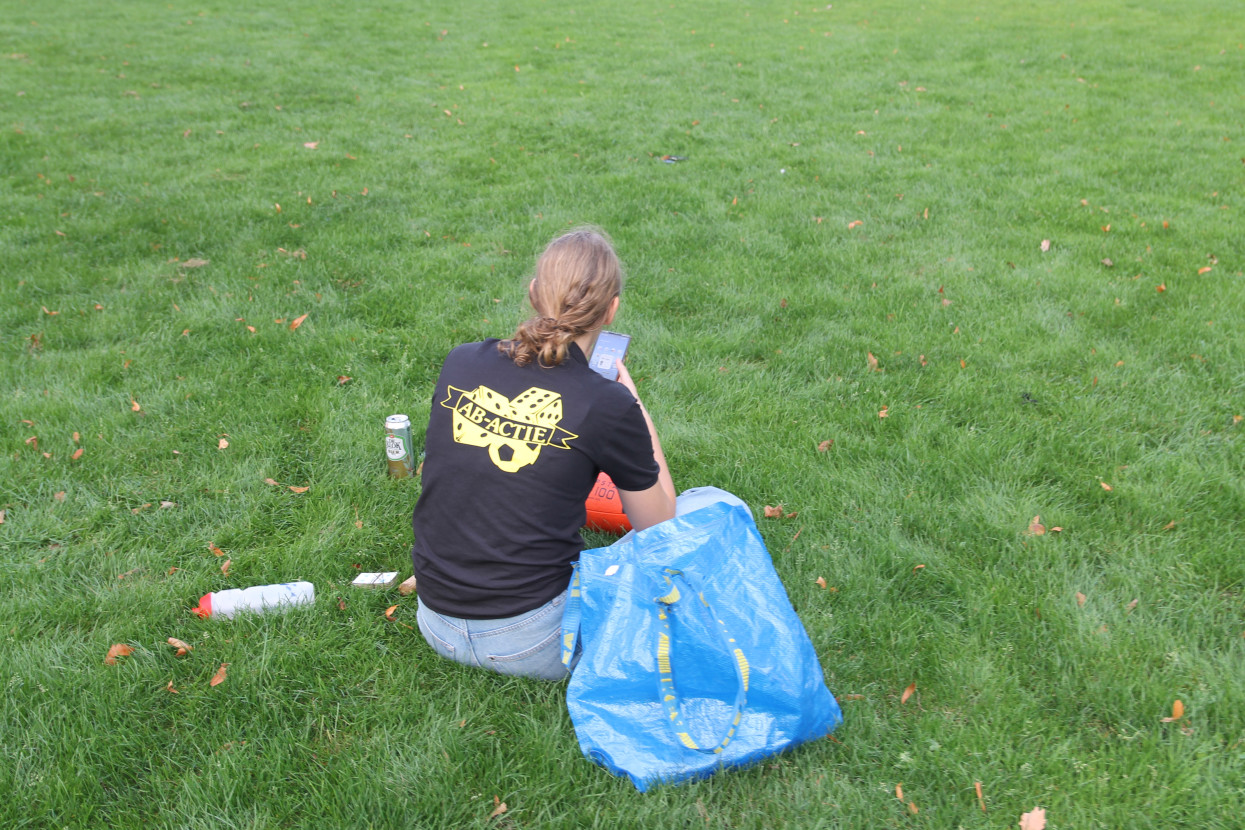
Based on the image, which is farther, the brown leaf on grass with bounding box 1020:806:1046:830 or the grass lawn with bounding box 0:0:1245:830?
the grass lawn with bounding box 0:0:1245:830

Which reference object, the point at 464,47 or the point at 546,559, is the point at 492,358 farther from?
the point at 464,47

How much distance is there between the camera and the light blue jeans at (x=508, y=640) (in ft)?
8.82

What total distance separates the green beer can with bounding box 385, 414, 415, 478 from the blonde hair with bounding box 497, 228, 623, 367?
1365 millimetres

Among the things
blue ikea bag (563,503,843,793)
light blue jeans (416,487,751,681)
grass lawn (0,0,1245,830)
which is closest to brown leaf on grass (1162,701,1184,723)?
grass lawn (0,0,1245,830)

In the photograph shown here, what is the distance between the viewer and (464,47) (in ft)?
43.9

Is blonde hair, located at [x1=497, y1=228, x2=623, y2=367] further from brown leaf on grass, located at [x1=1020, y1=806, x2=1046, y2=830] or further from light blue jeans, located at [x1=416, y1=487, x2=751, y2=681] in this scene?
brown leaf on grass, located at [x1=1020, y1=806, x2=1046, y2=830]

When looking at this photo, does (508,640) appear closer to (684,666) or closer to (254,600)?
(684,666)

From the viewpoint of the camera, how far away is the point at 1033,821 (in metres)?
2.35

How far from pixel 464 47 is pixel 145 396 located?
10.5 meters

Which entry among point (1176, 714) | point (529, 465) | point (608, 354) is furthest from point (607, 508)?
point (1176, 714)

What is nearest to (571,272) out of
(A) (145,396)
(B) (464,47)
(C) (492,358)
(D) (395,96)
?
(C) (492,358)

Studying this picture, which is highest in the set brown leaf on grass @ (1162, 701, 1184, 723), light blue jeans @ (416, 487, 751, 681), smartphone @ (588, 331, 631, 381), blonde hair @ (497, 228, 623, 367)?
blonde hair @ (497, 228, 623, 367)

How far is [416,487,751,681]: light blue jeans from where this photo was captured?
2688 millimetres

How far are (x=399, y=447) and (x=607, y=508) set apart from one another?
1102 mm
